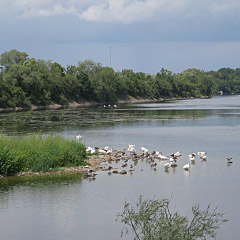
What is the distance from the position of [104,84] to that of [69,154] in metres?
119

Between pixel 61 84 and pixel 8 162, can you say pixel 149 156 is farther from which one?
pixel 61 84

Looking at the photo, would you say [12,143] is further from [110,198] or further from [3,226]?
[3,226]

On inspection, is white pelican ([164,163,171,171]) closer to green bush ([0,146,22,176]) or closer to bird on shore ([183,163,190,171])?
bird on shore ([183,163,190,171])

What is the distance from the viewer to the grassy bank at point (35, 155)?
98.9 feet

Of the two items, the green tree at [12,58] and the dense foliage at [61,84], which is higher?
the green tree at [12,58]

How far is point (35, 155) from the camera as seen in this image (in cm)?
3109

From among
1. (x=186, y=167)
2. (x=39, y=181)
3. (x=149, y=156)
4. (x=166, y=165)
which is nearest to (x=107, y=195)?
(x=39, y=181)

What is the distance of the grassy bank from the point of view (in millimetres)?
30156

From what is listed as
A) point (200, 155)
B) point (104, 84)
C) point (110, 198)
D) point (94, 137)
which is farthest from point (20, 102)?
point (110, 198)

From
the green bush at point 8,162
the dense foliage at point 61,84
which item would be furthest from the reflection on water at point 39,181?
the dense foliage at point 61,84

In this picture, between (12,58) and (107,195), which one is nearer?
(107,195)

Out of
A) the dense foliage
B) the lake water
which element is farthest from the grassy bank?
the dense foliage

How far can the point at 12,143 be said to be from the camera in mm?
31703

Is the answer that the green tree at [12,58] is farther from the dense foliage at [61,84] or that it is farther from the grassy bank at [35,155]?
the grassy bank at [35,155]
